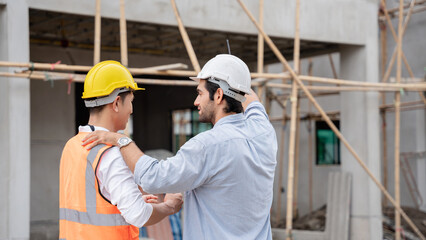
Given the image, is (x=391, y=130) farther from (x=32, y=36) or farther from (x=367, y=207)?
(x=32, y=36)

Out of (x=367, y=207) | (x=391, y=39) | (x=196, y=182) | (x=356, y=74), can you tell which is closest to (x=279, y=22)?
(x=356, y=74)

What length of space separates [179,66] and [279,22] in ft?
7.87

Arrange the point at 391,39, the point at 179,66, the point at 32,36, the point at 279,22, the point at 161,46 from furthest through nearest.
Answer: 1. the point at 391,39
2. the point at 161,46
3. the point at 32,36
4. the point at 279,22
5. the point at 179,66

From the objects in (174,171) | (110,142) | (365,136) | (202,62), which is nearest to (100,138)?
(110,142)

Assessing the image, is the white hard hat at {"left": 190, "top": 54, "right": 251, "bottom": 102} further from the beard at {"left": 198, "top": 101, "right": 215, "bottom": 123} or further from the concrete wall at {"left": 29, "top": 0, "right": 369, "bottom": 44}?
the concrete wall at {"left": 29, "top": 0, "right": 369, "bottom": 44}

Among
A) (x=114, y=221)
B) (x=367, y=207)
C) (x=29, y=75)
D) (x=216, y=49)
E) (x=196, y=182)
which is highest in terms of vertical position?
(x=216, y=49)

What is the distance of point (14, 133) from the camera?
274 inches

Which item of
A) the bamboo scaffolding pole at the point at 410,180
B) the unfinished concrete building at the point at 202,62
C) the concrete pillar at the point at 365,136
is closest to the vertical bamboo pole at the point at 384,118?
the unfinished concrete building at the point at 202,62

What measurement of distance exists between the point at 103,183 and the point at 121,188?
0.10 m

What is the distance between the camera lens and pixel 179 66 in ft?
24.4

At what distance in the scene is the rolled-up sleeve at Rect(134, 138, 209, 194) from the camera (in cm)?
246

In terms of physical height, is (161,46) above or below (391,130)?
above

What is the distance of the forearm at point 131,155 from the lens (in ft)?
8.31

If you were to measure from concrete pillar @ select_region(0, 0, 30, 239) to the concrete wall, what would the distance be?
36 centimetres
